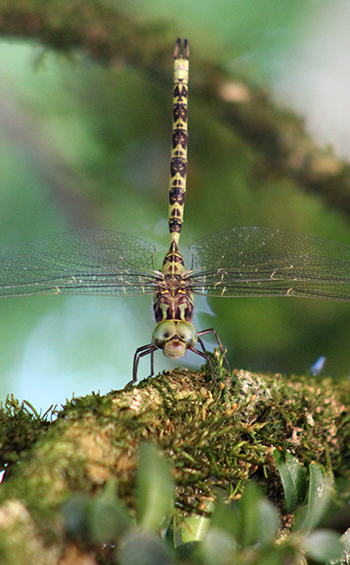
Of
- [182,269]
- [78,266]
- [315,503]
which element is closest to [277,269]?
[182,269]

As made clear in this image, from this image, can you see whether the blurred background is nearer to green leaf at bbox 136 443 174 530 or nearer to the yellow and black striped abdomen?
the yellow and black striped abdomen

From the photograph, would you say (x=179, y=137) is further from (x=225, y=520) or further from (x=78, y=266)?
(x=225, y=520)

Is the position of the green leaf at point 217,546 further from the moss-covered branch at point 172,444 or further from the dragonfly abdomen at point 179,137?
the dragonfly abdomen at point 179,137

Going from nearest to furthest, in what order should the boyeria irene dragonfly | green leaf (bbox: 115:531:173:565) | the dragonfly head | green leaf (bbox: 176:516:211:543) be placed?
green leaf (bbox: 115:531:173:565), green leaf (bbox: 176:516:211:543), the dragonfly head, the boyeria irene dragonfly

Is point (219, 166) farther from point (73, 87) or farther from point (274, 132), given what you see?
point (73, 87)

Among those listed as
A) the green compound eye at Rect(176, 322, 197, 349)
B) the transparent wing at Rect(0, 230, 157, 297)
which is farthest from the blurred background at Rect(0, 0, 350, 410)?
the green compound eye at Rect(176, 322, 197, 349)

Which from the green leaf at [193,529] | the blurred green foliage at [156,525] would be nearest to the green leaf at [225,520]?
the blurred green foliage at [156,525]

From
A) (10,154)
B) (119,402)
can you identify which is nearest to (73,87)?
(10,154)
